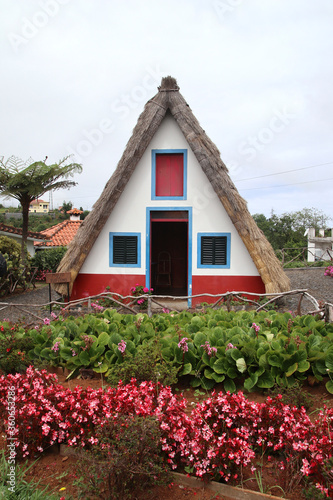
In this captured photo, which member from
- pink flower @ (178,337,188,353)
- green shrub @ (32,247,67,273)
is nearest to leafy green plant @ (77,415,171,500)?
pink flower @ (178,337,188,353)

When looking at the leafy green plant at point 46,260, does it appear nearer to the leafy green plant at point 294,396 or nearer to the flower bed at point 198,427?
the flower bed at point 198,427

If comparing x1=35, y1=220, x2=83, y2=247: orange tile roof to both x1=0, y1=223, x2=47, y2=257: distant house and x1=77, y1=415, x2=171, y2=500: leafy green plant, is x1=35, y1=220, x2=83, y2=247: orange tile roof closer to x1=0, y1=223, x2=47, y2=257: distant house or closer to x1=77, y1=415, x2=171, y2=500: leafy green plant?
x1=0, y1=223, x2=47, y2=257: distant house

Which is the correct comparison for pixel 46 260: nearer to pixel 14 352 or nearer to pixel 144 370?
pixel 14 352

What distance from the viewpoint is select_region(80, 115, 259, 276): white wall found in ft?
29.0

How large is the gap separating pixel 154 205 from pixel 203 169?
1.42 m

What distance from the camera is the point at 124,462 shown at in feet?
7.18

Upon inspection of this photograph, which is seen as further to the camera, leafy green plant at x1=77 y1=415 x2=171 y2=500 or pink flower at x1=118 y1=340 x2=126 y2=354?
pink flower at x1=118 y1=340 x2=126 y2=354

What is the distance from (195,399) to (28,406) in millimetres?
1425

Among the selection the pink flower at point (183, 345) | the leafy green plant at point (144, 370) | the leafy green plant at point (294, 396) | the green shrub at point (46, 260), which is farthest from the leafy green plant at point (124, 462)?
the green shrub at point (46, 260)

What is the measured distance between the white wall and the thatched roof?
0.26m

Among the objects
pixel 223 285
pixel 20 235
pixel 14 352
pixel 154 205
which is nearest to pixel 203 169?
pixel 154 205

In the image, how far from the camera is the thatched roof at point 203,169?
8234mm

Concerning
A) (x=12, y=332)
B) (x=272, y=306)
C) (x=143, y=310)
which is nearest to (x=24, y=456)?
(x=12, y=332)

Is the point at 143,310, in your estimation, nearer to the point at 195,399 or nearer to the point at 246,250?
the point at 246,250
